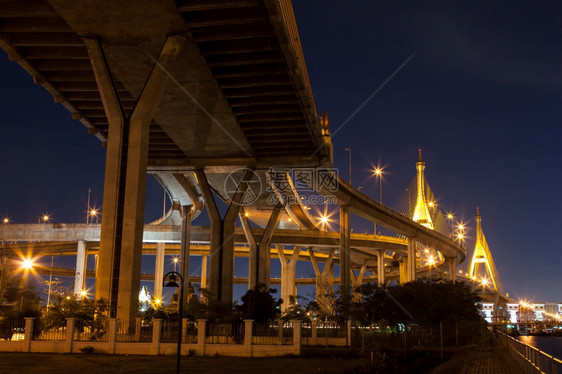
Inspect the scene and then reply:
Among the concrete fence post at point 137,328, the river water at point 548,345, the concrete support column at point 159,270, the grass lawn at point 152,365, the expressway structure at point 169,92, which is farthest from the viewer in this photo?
the river water at point 548,345

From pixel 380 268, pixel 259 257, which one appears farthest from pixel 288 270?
pixel 259 257

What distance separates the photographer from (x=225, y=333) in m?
33.0

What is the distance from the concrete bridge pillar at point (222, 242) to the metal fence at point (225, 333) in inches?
592

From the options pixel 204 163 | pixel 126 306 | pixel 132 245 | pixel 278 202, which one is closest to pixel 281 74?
pixel 132 245

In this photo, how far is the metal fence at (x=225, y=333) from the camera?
31.9m

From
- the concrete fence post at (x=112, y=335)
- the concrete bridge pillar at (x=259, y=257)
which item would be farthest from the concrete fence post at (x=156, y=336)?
the concrete bridge pillar at (x=259, y=257)

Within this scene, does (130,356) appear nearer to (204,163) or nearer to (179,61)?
(179,61)

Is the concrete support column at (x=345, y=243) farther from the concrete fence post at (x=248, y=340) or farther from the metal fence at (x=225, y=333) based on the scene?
the concrete fence post at (x=248, y=340)

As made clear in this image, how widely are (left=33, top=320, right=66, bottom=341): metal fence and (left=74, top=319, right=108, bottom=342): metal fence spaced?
0.67 meters

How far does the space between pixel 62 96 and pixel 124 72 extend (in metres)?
6.51

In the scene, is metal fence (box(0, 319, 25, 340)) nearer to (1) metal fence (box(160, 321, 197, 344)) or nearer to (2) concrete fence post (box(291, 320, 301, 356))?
(1) metal fence (box(160, 321, 197, 344))

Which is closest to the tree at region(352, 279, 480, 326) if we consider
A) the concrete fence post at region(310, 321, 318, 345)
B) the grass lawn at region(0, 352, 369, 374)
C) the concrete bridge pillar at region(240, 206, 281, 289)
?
the concrete fence post at region(310, 321, 318, 345)

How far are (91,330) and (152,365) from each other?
6847 millimetres

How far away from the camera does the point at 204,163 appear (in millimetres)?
49812
